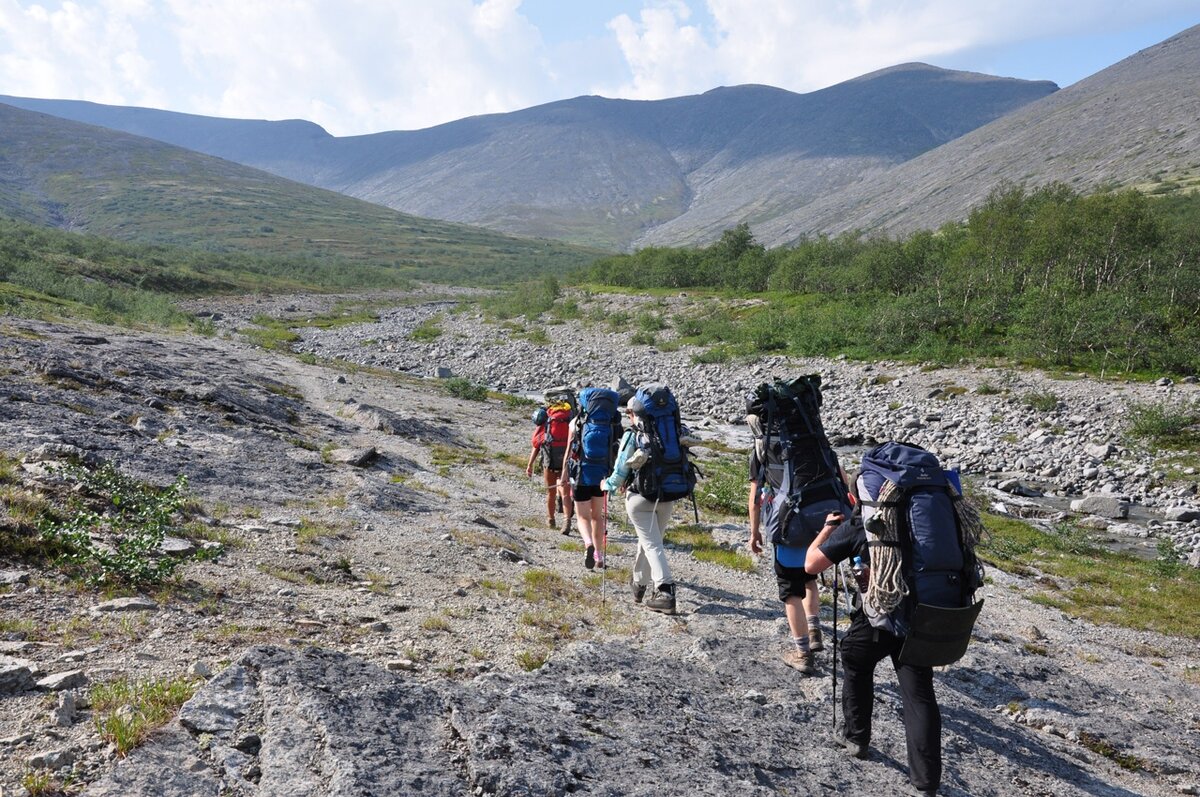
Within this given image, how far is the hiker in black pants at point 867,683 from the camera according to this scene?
15.0 feet

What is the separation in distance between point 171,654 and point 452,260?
549 feet

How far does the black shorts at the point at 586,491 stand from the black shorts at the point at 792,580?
3194 millimetres

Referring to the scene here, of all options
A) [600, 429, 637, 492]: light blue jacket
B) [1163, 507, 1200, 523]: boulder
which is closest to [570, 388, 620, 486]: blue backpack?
[600, 429, 637, 492]: light blue jacket

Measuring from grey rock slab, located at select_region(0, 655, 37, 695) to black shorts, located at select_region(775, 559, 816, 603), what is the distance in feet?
19.3

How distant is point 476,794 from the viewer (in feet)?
12.1

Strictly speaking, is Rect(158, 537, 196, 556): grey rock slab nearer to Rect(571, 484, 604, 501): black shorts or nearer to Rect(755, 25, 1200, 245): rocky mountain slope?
Rect(571, 484, 604, 501): black shorts

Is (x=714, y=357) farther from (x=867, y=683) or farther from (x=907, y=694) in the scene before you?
(x=907, y=694)

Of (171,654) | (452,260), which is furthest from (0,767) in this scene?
(452,260)

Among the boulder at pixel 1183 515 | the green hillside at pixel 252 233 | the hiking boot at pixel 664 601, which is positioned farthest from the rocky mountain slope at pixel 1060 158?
the hiking boot at pixel 664 601

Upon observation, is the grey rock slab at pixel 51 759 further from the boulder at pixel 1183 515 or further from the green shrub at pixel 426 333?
the green shrub at pixel 426 333

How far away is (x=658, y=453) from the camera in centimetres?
750

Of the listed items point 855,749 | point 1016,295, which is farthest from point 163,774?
point 1016,295

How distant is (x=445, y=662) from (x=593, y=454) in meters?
3.77

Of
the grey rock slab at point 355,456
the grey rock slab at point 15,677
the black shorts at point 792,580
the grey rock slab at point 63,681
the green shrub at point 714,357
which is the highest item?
the green shrub at point 714,357
